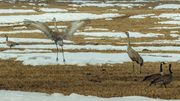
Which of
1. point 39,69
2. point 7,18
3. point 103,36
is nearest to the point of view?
point 39,69

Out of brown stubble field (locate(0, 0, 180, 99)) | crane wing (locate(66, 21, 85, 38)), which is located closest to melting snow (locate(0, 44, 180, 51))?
brown stubble field (locate(0, 0, 180, 99))

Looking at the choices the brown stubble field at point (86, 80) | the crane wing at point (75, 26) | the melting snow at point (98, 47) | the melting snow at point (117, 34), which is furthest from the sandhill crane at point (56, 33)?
the melting snow at point (117, 34)

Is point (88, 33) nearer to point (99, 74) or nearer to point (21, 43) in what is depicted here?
point (21, 43)

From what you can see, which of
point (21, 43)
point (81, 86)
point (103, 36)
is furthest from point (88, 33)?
point (81, 86)

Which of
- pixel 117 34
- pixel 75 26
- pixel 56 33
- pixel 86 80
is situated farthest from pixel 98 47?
pixel 86 80

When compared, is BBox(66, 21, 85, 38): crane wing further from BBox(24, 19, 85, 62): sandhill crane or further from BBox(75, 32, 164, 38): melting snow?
BBox(75, 32, 164, 38): melting snow

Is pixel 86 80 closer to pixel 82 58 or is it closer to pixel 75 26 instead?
pixel 75 26

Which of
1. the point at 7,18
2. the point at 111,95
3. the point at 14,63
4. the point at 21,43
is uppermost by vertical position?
the point at 111,95

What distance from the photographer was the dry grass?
16.8m

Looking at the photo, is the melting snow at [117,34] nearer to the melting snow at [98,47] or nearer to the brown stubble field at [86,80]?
the melting snow at [98,47]

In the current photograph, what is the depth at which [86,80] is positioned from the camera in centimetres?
1945

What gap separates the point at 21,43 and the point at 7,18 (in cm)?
3159

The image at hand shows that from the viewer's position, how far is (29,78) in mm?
19797

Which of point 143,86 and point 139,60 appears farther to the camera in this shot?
point 139,60
